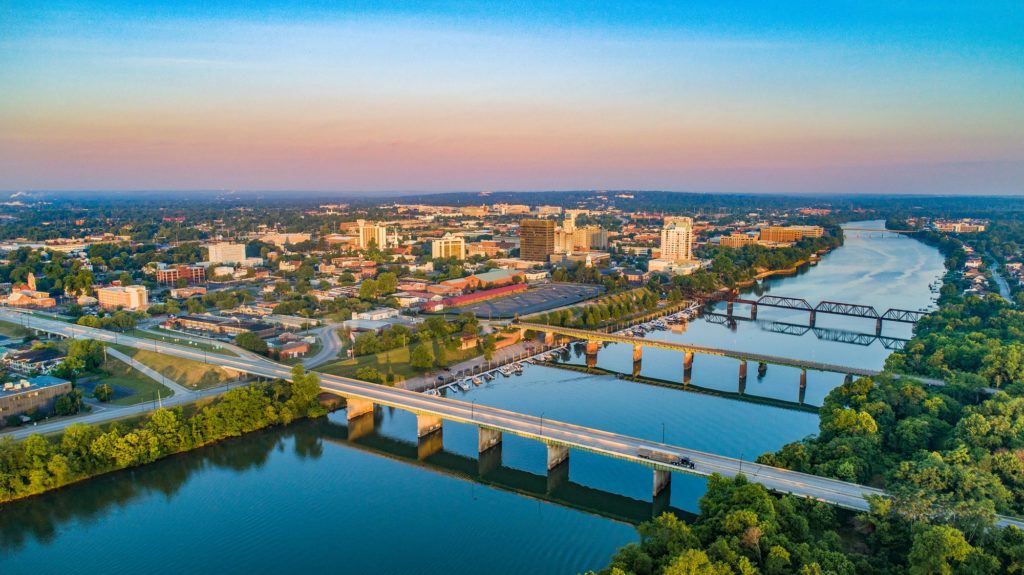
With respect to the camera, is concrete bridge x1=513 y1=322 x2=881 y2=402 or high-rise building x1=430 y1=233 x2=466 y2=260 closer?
concrete bridge x1=513 y1=322 x2=881 y2=402

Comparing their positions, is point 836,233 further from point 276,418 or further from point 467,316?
point 276,418

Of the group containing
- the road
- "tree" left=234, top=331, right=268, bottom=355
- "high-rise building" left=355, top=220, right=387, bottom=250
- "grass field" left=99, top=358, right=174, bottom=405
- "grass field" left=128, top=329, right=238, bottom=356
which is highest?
"high-rise building" left=355, top=220, right=387, bottom=250

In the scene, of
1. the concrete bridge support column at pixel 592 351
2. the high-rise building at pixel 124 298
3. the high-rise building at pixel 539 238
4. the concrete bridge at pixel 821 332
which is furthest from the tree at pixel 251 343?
the high-rise building at pixel 539 238

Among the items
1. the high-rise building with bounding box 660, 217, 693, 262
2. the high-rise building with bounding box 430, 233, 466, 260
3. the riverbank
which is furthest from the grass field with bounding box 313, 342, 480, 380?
the high-rise building with bounding box 660, 217, 693, 262

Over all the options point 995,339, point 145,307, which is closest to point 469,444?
point 995,339

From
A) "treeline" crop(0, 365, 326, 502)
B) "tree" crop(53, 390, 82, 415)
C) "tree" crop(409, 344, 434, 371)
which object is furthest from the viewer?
"tree" crop(409, 344, 434, 371)

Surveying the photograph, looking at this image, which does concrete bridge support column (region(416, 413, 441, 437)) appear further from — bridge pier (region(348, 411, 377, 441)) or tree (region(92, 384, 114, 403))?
tree (region(92, 384, 114, 403))

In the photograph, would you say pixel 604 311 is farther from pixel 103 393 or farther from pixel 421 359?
pixel 103 393
